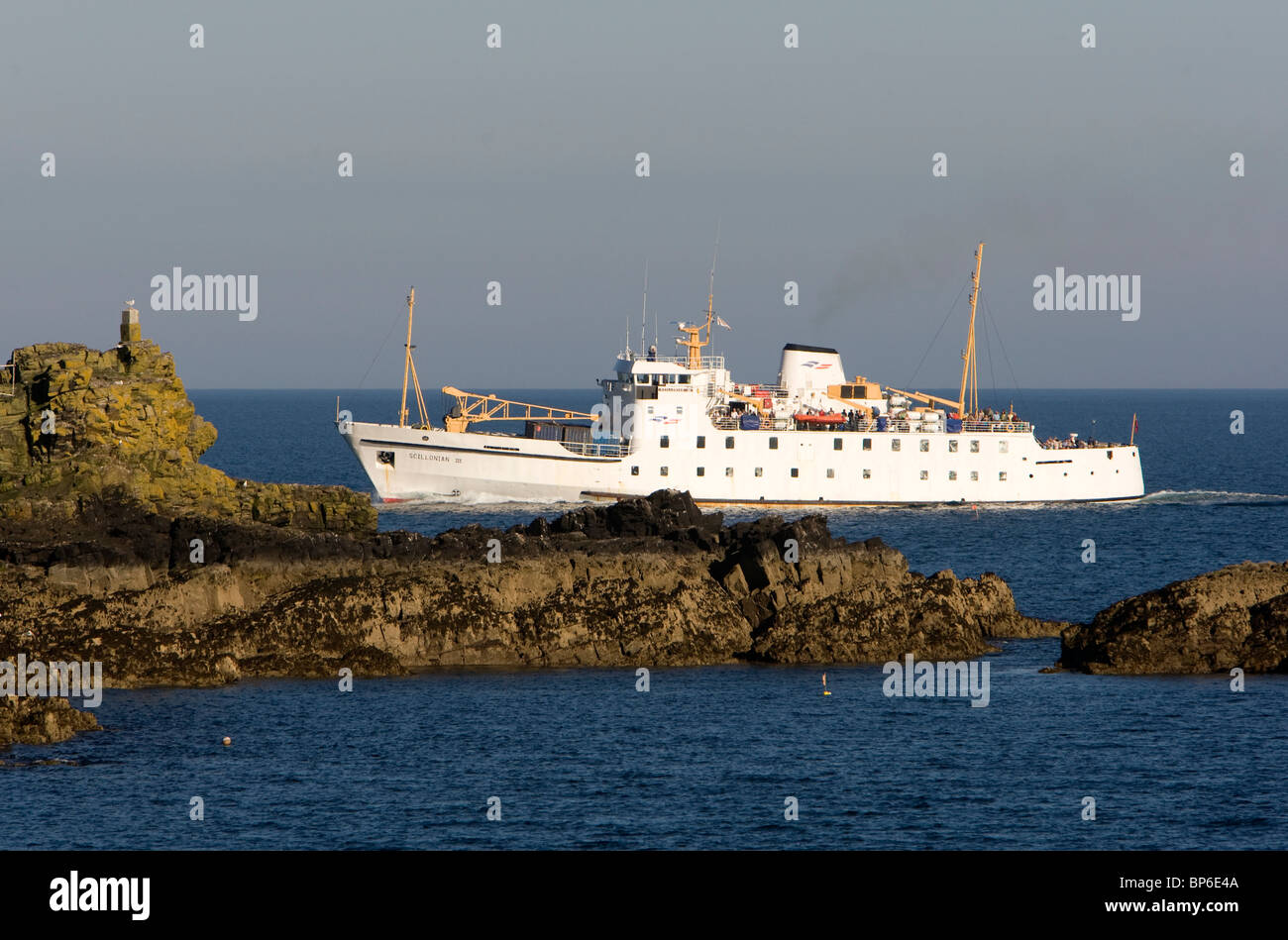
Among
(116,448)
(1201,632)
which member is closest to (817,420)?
(116,448)

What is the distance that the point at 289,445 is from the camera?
118062 mm

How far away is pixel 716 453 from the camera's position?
216 ft

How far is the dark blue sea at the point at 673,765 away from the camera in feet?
74.1

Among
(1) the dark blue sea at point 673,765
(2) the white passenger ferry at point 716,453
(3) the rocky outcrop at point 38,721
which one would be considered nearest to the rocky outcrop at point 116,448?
(1) the dark blue sea at point 673,765

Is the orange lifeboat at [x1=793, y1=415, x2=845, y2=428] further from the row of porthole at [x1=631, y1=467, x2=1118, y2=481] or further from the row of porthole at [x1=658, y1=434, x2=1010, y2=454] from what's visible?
the row of porthole at [x1=631, y1=467, x2=1118, y2=481]

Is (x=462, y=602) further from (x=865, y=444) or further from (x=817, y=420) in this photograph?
(x=865, y=444)

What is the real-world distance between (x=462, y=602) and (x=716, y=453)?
32.4 metres

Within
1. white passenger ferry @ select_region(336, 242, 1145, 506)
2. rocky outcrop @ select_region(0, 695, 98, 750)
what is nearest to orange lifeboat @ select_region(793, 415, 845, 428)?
white passenger ferry @ select_region(336, 242, 1145, 506)

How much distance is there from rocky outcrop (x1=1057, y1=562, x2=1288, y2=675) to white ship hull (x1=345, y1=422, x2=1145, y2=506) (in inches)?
1296

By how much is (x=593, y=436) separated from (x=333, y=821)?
43.9 meters

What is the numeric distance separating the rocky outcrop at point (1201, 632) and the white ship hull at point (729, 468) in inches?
1296

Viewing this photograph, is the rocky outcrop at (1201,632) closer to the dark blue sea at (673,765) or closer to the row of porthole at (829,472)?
the dark blue sea at (673,765)

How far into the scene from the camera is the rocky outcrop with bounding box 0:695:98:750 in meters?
26.3
